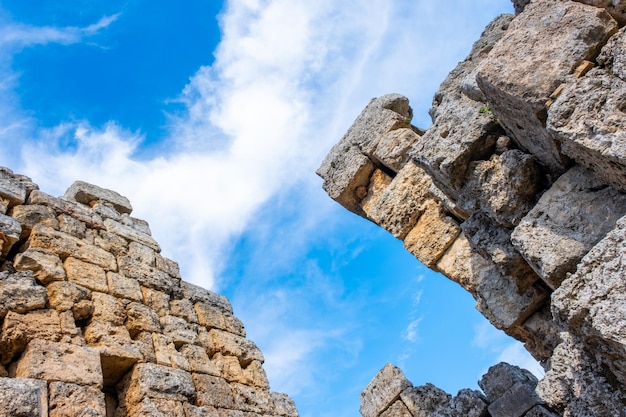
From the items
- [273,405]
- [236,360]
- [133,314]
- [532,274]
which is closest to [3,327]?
[133,314]

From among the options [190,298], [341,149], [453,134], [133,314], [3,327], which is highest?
[341,149]

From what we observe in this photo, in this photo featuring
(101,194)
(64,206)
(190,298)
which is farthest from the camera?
(101,194)

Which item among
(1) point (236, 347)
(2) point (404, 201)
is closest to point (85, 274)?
(1) point (236, 347)

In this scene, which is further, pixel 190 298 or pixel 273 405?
pixel 190 298

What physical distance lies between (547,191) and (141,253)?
14.8 feet

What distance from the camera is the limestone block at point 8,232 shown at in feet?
16.3

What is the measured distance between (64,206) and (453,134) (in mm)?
4285

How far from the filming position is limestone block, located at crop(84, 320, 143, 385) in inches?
185

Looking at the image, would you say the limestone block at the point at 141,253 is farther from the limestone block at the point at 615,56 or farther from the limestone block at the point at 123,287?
the limestone block at the point at 615,56

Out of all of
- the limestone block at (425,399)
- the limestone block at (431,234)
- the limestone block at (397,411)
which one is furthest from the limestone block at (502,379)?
the limestone block at (431,234)

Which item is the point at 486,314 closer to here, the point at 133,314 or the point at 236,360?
the point at 236,360

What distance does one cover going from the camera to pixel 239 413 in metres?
5.39

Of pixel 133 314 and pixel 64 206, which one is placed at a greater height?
pixel 64 206

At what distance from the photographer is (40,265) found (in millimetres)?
4941
